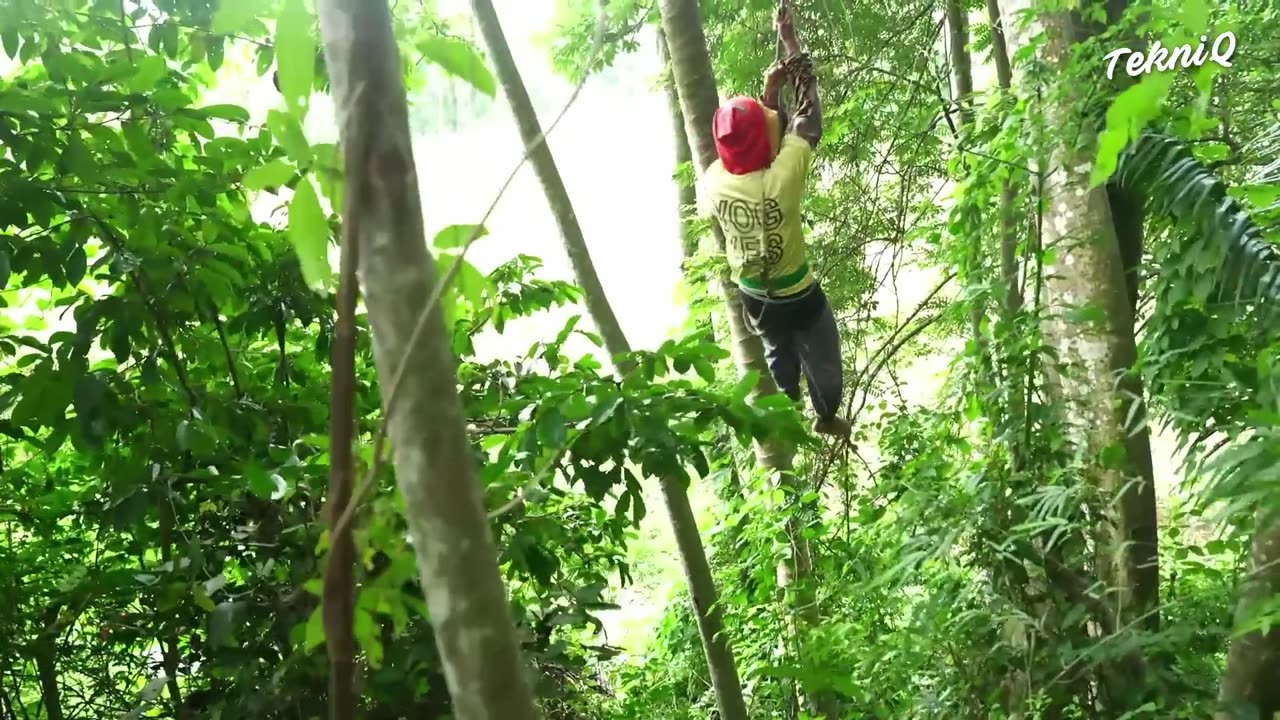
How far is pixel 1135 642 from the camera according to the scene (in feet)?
6.19

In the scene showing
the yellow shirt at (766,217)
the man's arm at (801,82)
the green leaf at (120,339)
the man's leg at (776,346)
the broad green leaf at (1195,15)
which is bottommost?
the broad green leaf at (1195,15)

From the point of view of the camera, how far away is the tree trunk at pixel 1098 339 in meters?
2.23

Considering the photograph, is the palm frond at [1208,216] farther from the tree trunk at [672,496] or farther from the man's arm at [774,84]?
the tree trunk at [672,496]

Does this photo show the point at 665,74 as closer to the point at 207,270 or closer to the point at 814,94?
the point at 814,94

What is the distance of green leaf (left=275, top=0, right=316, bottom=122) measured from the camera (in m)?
0.61

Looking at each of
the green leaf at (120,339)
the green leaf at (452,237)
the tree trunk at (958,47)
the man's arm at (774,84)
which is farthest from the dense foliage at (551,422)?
the tree trunk at (958,47)

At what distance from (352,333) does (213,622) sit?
113 centimetres

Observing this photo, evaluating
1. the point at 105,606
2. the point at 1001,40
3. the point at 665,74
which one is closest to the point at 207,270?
the point at 105,606

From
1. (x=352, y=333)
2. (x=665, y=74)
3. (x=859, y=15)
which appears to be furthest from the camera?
(x=665, y=74)

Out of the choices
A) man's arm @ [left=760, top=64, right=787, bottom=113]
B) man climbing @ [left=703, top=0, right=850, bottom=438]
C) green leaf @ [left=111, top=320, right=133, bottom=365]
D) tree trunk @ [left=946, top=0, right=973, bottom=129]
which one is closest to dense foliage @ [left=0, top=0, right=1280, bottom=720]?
green leaf @ [left=111, top=320, right=133, bottom=365]

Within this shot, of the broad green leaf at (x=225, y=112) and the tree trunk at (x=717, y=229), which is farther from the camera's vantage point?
the tree trunk at (x=717, y=229)

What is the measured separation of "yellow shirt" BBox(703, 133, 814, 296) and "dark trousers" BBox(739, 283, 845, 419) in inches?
3.5

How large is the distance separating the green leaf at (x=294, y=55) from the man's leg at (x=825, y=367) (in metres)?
2.52

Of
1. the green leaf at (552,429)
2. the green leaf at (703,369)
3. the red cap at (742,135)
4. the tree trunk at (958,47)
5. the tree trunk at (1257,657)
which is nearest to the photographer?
the green leaf at (552,429)
